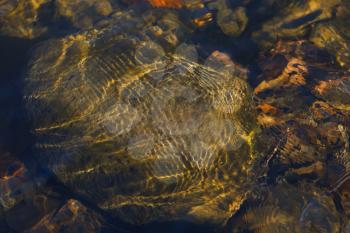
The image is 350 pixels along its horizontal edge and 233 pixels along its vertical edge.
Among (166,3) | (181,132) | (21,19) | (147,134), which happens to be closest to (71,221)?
(147,134)

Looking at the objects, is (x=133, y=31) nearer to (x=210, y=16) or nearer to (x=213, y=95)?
(x=210, y=16)

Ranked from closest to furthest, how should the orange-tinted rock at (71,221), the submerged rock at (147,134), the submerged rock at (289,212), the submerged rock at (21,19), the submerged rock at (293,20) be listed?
the submerged rock at (289,212)
the submerged rock at (147,134)
the orange-tinted rock at (71,221)
the submerged rock at (293,20)
the submerged rock at (21,19)

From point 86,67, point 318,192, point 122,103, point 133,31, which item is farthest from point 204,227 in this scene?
point 133,31

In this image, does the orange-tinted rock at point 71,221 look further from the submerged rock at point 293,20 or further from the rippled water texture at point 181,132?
the submerged rock at point 293,20

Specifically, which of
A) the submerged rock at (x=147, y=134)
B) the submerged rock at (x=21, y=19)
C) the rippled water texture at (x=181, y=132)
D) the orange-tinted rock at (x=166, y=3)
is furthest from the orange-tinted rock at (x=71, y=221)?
the orange-tinted rock at (x=166, y=3)

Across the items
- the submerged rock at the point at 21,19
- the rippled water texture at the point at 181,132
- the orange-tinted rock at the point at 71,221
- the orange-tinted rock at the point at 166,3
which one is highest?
the submerged rock at the point at 21,19

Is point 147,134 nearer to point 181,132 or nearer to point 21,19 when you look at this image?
point 181,132

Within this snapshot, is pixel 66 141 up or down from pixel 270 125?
up
